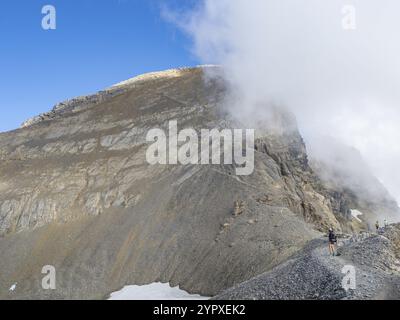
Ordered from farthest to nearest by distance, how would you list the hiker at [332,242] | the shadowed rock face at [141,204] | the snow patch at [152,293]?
the shadowed rock face at [141,204]
the snow patch at [152,293]
the hiker at [332,242]

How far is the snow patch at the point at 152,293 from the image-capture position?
41.0 metres

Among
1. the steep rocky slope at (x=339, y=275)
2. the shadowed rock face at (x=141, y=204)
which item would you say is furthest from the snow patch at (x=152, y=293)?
the steep rocky slope at (x=339, y=275)

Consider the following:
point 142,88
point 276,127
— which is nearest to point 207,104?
point 276,127

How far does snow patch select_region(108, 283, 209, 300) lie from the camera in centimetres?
4105

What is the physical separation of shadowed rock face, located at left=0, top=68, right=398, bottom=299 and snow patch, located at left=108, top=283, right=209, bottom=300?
37.5 inches

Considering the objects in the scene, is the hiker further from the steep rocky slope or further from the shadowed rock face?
the shadowed rock face

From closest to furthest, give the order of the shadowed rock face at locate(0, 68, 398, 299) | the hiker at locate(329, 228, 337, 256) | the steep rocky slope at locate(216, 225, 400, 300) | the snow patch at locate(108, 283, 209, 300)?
the steep rocky slope at locate(216, 225, 400, 300)
the hiker at locate(329, 228, 337, 256)
the snow patch at locate(108, 283, 209, 300)
the shadowed rock face at locate(0, 68, 398, 299)

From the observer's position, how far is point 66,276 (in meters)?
50.8

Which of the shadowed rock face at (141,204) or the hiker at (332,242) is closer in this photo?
the hiker at (332,242)

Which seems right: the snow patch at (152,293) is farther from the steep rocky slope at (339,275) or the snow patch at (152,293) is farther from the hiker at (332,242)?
Result: the hiker at (332,242)

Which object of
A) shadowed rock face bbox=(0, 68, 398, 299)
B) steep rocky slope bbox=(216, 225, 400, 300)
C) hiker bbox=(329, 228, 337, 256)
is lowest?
steep rocky slope bbox=(216, 225, 400, 300)

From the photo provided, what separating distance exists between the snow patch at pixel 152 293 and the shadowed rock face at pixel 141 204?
95 centimetres

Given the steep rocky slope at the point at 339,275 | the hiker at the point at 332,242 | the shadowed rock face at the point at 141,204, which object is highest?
the shadowed rock face at the point at 141,204

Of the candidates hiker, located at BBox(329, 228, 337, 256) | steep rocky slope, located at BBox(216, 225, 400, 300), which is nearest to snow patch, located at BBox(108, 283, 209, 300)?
steep rocky slope, located at BBox(216, 225, 400, 300)
